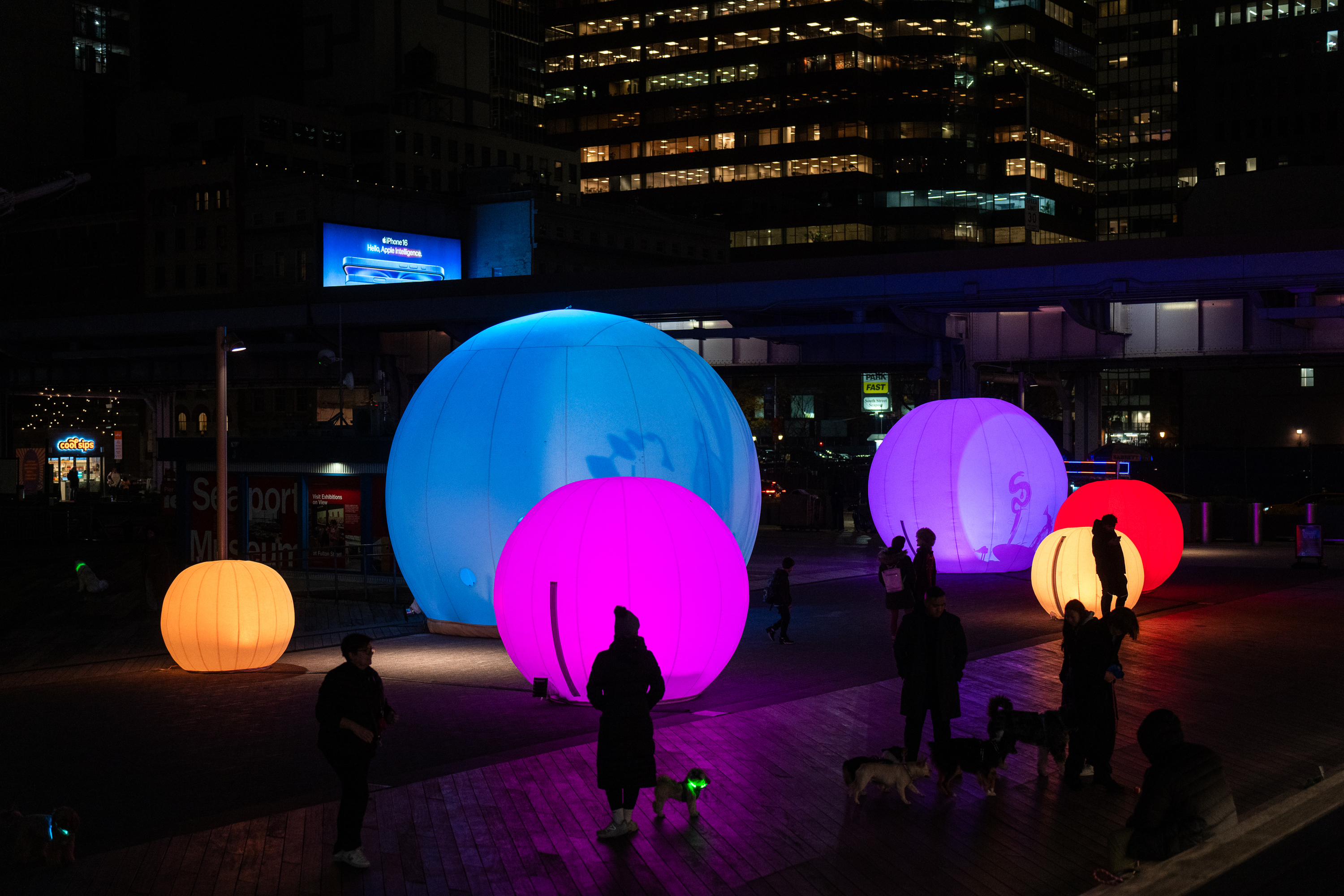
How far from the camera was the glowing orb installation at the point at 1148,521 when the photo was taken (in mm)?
23516

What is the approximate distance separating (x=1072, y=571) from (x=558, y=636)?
29.9ft

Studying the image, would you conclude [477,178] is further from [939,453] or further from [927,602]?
[927,602]

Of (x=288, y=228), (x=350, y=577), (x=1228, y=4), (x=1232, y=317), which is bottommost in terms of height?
(x=350, y=577)

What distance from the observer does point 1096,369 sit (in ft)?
147

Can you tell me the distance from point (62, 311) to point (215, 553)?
2803 cm

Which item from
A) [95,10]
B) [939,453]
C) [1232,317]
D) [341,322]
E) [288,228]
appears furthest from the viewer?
[95,10]

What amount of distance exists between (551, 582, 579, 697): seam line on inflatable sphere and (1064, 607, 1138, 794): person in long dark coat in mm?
5064

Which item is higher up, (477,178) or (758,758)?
(477,178)

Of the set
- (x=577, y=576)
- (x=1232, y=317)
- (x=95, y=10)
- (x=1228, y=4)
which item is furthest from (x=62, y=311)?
(x=1228, y=4)

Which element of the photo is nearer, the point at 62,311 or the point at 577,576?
the point at 577,576

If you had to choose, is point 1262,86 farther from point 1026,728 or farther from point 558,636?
point 1026,728

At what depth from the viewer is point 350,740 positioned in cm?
910

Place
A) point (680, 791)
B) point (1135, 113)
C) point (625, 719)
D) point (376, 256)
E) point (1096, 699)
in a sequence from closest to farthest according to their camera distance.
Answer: point (625, 719) < point (680, 791) < point (1096, 699) < point (376, 256) < point (1135, 113)

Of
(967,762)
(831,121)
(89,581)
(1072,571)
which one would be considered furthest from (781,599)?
(831,121)
